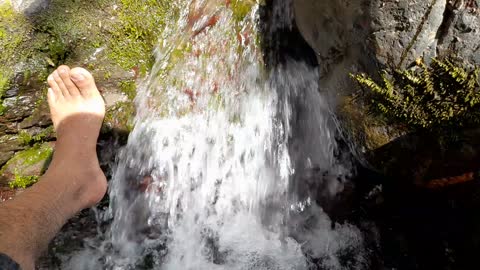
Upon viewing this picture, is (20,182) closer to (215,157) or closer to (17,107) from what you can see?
(17,107)

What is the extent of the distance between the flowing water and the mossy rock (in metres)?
0.52

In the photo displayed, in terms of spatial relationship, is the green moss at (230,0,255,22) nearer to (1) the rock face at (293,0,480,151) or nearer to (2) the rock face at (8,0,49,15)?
(1) the rock face at (293,0,480,151)

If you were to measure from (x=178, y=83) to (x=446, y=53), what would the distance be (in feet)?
5.30

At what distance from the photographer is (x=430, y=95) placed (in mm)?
1745

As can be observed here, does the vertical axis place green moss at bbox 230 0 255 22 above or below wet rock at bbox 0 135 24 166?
above

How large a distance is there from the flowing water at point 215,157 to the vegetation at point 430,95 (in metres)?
0.75

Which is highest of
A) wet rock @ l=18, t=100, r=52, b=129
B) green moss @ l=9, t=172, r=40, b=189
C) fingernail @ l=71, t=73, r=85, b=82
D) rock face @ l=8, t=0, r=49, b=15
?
rock face @ l=8, t=0, r=49, b=15

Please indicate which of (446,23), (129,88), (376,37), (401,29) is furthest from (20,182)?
(446,23)

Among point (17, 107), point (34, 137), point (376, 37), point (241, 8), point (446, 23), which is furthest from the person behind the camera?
point (34, 137)

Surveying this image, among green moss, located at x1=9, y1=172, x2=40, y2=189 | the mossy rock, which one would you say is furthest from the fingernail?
green moss, located at x1=9, y1=172, x2=40, y2=189

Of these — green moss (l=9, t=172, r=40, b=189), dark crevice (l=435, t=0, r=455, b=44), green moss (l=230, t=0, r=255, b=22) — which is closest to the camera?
dark crevice (l=435, t=0, r=455, b=44)

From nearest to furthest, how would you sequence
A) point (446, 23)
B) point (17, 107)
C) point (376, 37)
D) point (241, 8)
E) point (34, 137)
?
point (446, 23) < point (376, 37) < point (241, 8) < point (17, 107) < point (34, 137)

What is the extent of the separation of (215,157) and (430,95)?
1.39m

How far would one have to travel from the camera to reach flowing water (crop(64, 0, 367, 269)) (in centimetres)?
Result: 258
